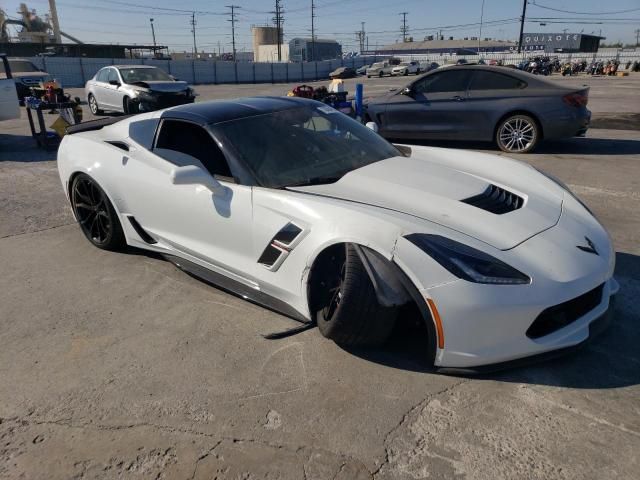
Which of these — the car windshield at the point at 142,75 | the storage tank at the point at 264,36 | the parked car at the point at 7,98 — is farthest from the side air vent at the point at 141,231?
the storage tank at the point at 264,36

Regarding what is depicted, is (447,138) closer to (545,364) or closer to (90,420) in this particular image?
(545,364)

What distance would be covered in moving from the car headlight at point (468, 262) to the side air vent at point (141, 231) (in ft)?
7.28

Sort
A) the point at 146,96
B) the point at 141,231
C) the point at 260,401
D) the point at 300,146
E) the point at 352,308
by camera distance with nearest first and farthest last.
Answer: the point at 260,401, the point at 352,308, the point at 300,146, the point at 141,231, the point at 146,96

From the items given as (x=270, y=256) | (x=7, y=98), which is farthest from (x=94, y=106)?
(x=270, y=256)

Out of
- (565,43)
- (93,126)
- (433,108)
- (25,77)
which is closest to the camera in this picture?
(93,126)

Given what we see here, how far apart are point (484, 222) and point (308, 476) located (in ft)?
5.00

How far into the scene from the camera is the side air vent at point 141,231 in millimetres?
3835

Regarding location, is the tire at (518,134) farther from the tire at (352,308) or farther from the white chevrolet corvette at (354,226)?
the tire at (352,308)

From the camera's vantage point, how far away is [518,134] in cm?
820

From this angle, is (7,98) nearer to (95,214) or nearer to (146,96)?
(146,96)

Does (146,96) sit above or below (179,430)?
above

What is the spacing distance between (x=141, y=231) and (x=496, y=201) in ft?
8.52

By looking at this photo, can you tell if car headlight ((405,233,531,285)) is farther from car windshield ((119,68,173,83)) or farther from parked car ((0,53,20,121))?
car windshield ((119,68,173,83))

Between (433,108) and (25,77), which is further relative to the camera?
(25,77)
